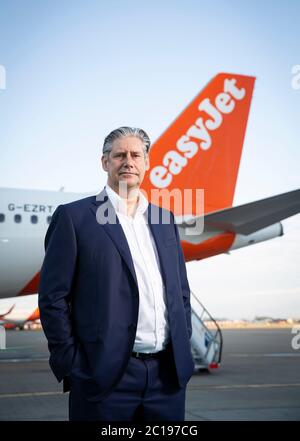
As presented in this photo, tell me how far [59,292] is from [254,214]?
8952 millimetres

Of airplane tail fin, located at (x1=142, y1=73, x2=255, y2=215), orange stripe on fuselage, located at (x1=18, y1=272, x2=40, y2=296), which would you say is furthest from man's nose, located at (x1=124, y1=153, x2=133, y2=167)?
airplane tail fin, located at (x1=142, y1=73, x2=255, y2=215)

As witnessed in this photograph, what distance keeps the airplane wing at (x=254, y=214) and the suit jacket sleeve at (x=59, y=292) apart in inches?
308

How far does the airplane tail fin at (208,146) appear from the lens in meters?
14.3

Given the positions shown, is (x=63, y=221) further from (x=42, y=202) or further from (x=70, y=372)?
(x=42, y=202)

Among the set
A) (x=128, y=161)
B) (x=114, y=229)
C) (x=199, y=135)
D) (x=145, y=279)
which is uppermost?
(x=199, y=135)

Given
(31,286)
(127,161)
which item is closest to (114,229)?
(127,161)

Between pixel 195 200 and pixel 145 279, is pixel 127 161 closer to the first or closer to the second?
pixel 145 279

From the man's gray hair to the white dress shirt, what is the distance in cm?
24

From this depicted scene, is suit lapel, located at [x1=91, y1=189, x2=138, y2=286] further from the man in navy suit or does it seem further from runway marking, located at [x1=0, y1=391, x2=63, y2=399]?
runway marking, located at [x1=0, y1=391, x2=63, y2=399]

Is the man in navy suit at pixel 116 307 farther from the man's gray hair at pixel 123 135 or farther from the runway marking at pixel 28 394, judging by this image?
the runway marking at pixel 28 394

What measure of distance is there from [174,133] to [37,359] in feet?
24.9

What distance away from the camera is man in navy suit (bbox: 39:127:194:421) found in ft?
8.02

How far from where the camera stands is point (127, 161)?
2723 mm
